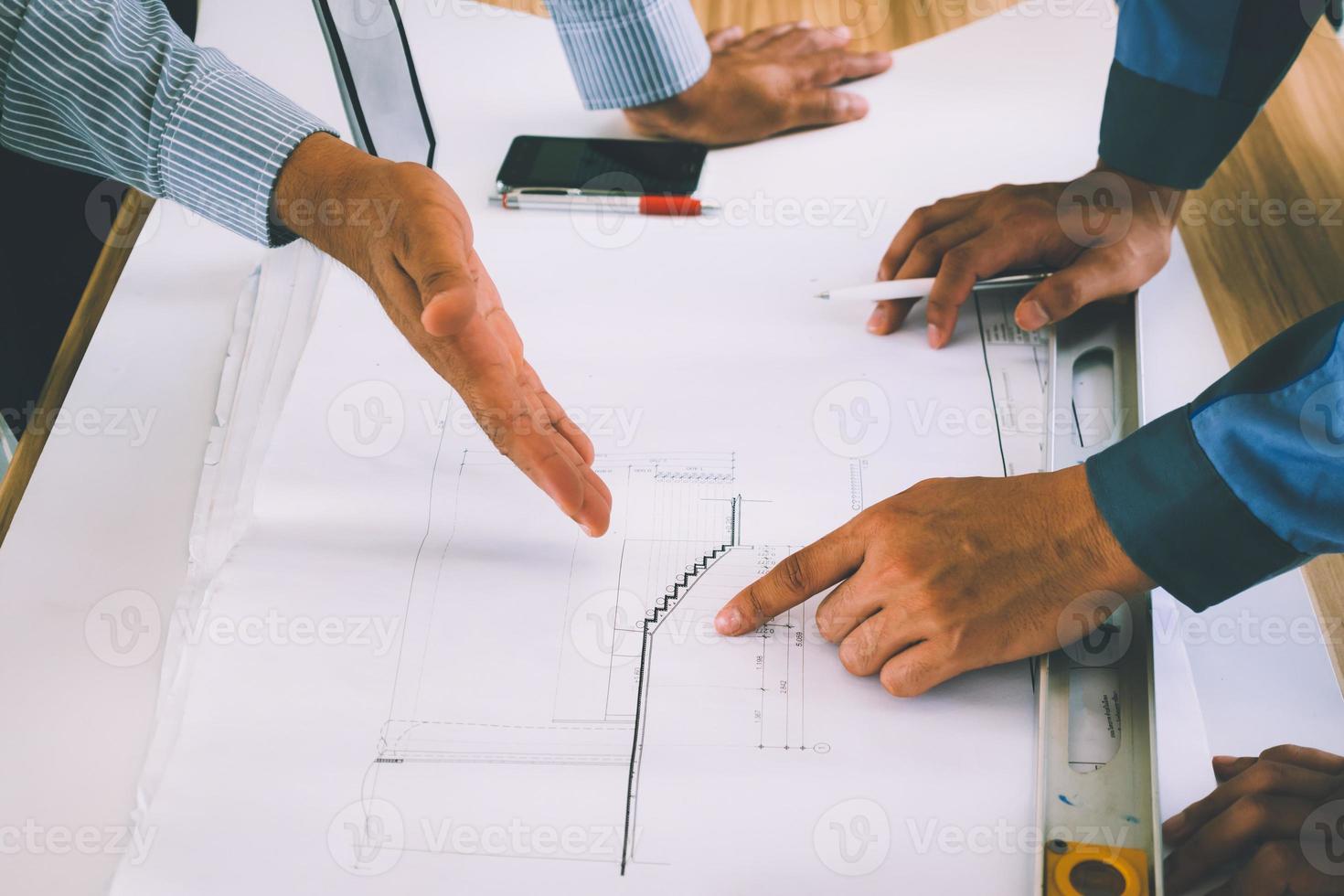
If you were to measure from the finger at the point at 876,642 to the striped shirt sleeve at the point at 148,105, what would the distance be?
57cm

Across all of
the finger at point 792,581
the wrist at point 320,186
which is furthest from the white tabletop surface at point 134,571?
the finger at point 792,581

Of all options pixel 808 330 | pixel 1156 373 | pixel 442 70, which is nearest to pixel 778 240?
pixel 808 330

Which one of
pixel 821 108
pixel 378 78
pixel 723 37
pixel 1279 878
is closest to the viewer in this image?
pixel 1279 878

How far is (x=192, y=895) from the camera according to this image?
0.56m

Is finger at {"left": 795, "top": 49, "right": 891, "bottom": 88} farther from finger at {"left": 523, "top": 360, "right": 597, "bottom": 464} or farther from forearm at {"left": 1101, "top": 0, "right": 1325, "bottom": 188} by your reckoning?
finger at {"left": 523, "top": 360, "right": 597, "bottom": 464}

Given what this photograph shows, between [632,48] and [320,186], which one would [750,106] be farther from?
[320,186]

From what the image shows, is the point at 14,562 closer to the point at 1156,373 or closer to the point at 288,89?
the point at 288,89

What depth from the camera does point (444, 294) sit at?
0.66m

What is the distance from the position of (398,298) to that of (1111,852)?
59cm

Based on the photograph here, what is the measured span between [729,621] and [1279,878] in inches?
13.1

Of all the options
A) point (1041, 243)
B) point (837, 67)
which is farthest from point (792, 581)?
point (837, 67)

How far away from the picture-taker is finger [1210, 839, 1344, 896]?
0.55 meters

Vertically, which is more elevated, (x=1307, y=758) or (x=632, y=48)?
(x=632, y=48)

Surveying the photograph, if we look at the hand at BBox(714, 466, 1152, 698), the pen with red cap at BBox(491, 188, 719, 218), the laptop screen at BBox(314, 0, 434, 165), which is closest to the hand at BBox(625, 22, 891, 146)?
the pen with red cap at BBox(491, 188, 719, 218)
